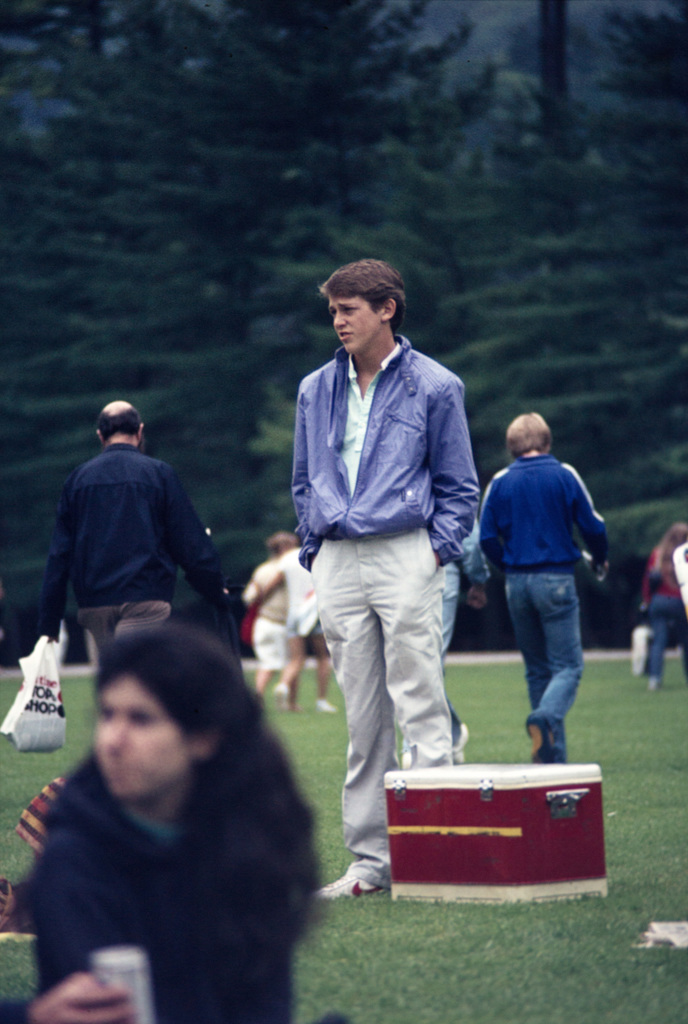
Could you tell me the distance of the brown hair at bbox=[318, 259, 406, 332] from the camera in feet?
16.1

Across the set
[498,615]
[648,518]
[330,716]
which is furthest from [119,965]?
[498,615]

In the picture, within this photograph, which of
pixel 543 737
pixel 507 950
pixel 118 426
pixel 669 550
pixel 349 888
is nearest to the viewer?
pixel 507 950

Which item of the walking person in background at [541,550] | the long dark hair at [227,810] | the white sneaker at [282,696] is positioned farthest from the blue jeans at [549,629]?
the white sneaker at [282,696]

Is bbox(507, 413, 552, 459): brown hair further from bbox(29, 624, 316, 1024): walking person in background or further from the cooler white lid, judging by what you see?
bbox(29, 624, 316, 1024): walking person in background

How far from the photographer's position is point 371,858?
4953 millimetres

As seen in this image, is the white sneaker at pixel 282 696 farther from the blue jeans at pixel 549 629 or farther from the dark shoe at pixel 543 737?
the dark shoe at pixel 543 737

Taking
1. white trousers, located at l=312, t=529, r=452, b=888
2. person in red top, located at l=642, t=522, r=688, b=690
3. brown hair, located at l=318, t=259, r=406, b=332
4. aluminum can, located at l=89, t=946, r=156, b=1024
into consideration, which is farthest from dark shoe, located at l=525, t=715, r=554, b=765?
person in red top, located at l=642, t=522, r=688, b=690

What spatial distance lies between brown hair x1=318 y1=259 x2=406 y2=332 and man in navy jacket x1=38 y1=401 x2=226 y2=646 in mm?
1344

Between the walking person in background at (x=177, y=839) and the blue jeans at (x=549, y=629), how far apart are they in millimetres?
5071

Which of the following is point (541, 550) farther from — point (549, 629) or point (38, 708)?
point (38, 708)

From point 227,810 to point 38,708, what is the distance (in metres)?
3.94

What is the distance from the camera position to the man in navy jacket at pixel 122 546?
587 cm

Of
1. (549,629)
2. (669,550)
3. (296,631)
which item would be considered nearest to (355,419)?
(549,629)

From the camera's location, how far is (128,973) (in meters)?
1.91
